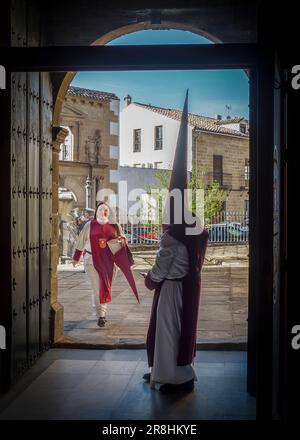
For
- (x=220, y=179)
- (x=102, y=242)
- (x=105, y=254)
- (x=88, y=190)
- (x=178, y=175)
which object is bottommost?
A: (x=105, y=254)

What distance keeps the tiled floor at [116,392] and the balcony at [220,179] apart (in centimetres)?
3120

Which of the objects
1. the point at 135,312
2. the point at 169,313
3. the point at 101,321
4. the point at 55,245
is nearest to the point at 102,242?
the point at 101,321

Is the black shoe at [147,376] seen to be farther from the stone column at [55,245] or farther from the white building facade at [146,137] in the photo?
the white building facade at [146,137]

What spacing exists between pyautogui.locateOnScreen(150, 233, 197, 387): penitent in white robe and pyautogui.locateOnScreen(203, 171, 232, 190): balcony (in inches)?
1262

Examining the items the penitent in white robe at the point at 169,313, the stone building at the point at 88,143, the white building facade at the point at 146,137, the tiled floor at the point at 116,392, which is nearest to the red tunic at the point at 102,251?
the tiled floor at the point at 116,392

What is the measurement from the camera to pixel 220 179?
3831cm

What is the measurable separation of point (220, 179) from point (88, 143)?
32.7 ft

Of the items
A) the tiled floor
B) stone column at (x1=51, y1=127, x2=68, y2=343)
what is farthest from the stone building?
the tiled floor

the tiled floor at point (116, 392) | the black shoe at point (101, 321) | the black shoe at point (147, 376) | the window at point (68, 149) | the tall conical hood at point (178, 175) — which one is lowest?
the tiled floor at point (116, 392)

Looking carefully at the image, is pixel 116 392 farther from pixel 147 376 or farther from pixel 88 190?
pixel 88 190

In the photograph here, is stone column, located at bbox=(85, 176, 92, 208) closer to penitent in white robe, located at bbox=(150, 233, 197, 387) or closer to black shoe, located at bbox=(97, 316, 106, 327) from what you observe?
black shoe, located at bbox=(97, 316, 106, 327)

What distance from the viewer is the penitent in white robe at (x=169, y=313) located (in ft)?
18.1

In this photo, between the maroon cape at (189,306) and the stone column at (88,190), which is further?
the stone column at (88,190)
